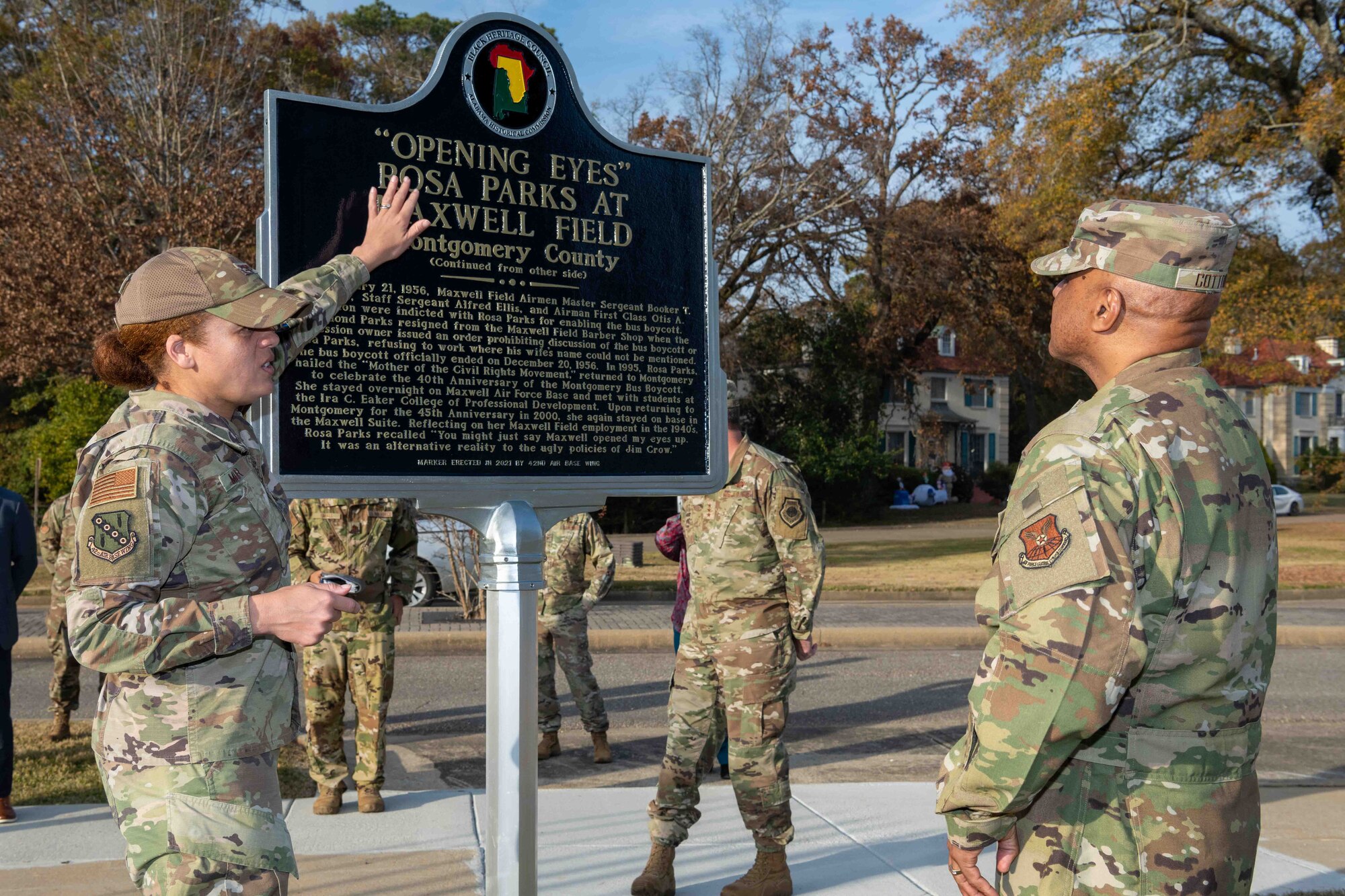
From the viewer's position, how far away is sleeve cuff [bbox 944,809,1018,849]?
2.16 m

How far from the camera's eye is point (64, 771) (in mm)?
6324

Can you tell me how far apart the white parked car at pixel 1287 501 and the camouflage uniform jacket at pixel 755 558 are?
3694 cm

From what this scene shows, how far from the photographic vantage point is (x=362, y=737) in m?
5.61

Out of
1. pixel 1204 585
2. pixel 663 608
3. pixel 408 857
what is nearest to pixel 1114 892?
pixel 1204 585

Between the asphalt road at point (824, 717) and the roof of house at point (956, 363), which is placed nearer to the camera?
the asphalt road at point (824, 717)

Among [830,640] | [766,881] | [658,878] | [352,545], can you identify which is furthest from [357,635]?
[830,640]

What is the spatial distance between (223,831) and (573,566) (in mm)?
4750

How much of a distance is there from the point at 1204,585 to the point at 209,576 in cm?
202

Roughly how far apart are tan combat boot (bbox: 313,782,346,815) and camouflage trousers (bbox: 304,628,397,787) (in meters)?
0.04

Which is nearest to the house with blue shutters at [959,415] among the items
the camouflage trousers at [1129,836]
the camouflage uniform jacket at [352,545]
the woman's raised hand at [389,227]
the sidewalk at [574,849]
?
the camouflage uniform jacket at [352,545]

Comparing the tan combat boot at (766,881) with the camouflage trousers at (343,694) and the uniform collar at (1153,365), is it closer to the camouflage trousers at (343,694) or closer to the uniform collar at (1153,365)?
the camouflage trousers at (343,694)

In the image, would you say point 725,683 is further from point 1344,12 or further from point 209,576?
point 1344,12

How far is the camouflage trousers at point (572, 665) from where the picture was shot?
7012mm

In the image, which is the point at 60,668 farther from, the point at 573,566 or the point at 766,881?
the point at 766,881
